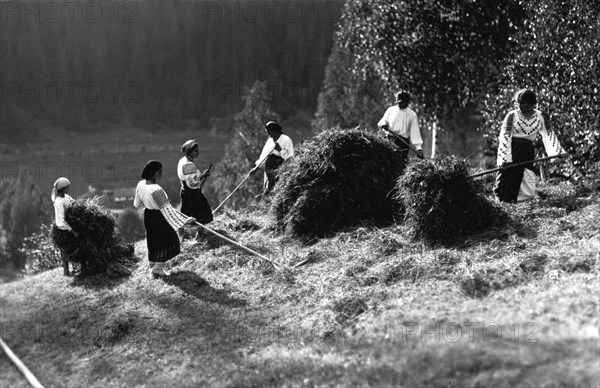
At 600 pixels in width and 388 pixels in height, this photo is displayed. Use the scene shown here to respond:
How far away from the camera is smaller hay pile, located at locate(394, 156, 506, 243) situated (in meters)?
8.62

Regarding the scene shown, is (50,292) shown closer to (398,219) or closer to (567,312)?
(398,219)

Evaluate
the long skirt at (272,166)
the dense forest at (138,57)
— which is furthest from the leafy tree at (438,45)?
the dense forest at (138,57)

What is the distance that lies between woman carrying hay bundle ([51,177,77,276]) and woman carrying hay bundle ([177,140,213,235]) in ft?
5.53

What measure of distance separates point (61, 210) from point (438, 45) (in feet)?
37.4

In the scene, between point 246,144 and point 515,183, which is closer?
point 515,183

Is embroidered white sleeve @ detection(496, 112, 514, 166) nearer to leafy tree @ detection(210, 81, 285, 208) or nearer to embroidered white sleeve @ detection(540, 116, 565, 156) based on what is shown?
embroidered white sleeve @ detection(540, 116, 565, 156)

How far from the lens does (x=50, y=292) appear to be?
381 inches

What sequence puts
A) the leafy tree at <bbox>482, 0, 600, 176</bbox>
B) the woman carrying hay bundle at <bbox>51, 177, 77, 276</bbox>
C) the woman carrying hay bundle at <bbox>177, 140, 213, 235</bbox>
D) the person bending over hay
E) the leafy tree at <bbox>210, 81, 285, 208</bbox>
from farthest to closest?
the leafy tree at <bbox>210, 81, 285, 208</bbox>, the leafy tree at <bbox>482, 0, 600, 176</bbox>, the woman carrying hay bundle at <bbox>177, 140, 213, 235</bbox>, the person bending over hay, the woman carrying hay bundle at <bbox>51, 177, 77, 276</bbox>

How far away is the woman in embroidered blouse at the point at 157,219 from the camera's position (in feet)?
29.7

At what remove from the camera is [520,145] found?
941 cm
